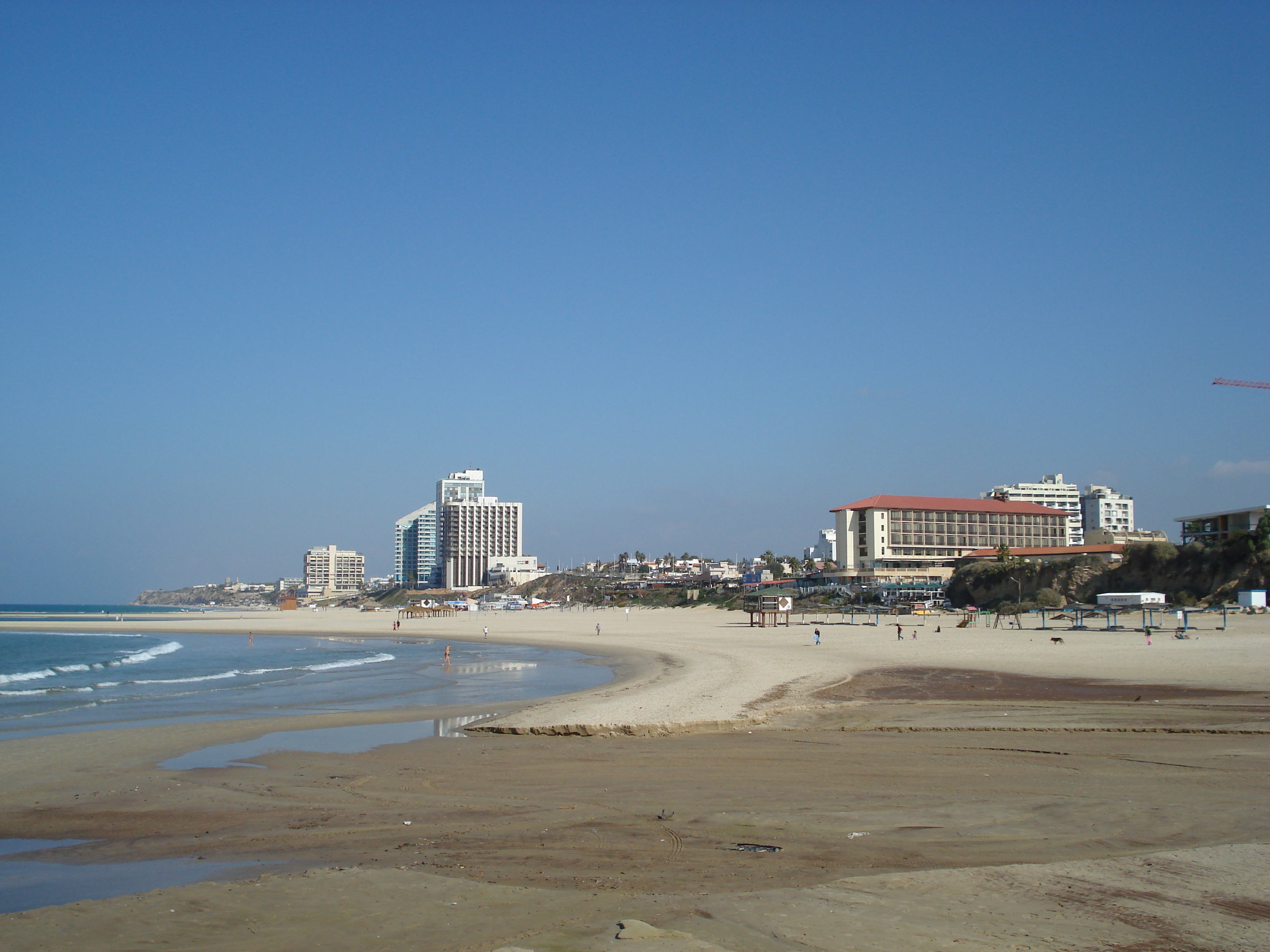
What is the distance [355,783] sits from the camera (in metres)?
12.8

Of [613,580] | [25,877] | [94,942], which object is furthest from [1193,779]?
[613,580]

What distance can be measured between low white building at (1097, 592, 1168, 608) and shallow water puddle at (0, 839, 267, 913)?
50935 millimetres

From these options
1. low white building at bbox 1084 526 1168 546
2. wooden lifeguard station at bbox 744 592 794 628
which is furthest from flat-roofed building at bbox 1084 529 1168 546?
wooden lifeguard station at bbox 744 592 794 628

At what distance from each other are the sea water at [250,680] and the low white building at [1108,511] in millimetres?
164577

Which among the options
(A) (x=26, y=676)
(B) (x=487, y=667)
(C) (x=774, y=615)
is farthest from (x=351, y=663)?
(C) (x=774, y=615)

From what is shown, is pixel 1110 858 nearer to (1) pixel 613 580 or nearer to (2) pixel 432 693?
(2) pixel 432 693

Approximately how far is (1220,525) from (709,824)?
84.1 meters

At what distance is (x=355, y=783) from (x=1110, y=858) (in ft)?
32.7

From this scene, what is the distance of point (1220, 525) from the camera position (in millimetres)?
76062

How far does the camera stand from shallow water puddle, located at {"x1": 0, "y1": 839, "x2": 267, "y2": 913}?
7820mm

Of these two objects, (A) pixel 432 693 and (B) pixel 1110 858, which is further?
(A) pixel 432 693

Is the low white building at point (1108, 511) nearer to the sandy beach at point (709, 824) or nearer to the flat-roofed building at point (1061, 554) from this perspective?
the flat-roofed building at point (1061, 554)

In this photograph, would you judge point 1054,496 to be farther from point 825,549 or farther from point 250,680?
point 250,680

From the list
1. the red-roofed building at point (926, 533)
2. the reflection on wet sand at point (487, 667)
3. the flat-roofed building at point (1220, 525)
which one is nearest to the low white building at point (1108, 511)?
the red-roofed building at point (926, 533)
